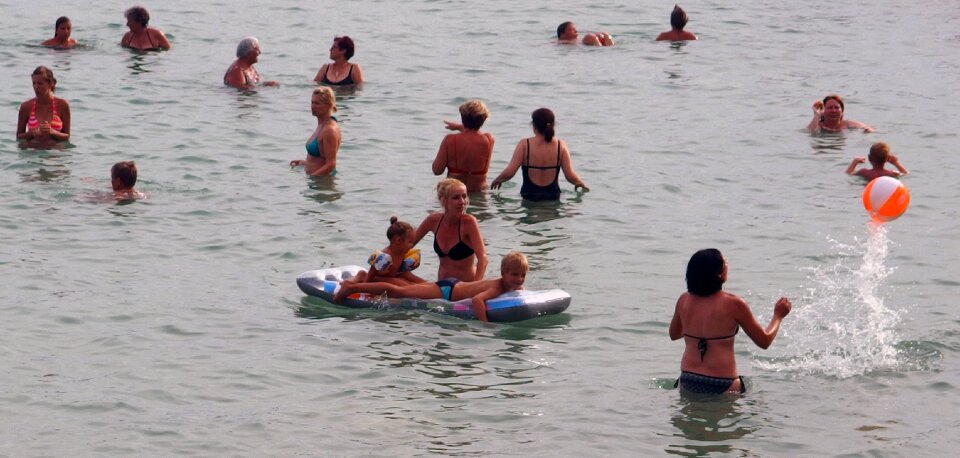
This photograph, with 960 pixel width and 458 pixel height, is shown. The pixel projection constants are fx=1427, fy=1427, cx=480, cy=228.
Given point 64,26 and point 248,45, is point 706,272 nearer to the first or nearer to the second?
point 248,45

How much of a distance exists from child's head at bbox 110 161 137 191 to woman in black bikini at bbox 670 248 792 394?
7628mm

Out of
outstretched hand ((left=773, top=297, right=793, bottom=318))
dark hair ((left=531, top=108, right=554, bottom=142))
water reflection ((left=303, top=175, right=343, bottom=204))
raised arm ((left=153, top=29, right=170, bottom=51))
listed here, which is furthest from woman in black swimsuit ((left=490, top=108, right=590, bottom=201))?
raised arm ((left=153, top=29, right=170, bottom=51))

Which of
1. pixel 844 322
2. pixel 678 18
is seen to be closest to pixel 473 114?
pixel 844 322

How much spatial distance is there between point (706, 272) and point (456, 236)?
10.9 ft

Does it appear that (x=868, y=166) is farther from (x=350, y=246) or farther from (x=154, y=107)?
(x=154, y=107)

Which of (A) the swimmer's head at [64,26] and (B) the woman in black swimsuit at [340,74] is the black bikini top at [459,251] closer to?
(B) the woman in black swimsuit at [340,74]

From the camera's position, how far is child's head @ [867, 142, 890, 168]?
1659cm

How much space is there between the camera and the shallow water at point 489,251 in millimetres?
9797

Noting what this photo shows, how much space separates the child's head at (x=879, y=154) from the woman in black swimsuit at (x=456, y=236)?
6.38 metres

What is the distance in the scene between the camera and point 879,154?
16.6m

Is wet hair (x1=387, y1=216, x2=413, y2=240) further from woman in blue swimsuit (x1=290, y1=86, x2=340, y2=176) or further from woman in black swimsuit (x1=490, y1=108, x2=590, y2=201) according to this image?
woman in blue swimsuit (x1=290, y1=86, x2=340, y2=176)

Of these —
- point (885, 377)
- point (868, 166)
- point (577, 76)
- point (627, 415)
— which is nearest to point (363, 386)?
point (627, 415)

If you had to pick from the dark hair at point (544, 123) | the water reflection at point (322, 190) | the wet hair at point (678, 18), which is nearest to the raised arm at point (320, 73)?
the water reflection at point (322, 190)

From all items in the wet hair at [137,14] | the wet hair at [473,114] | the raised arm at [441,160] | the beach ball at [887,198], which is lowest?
the raised arm at [441,160]
